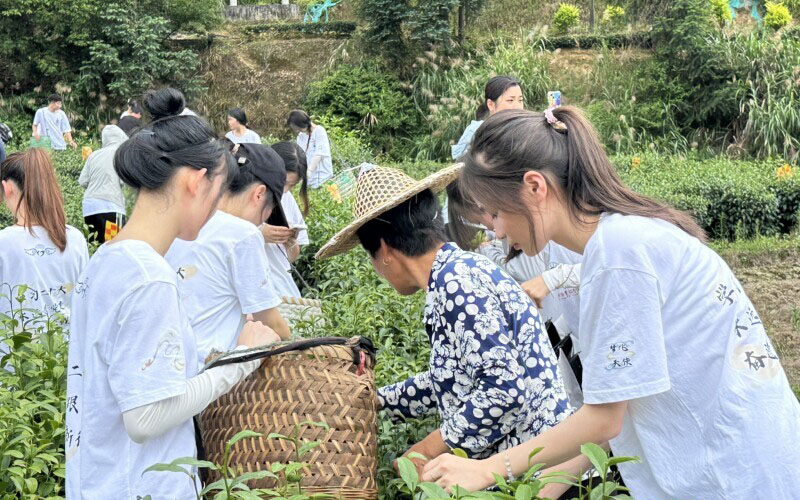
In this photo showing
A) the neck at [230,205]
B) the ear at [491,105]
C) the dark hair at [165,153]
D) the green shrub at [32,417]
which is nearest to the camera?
the dark hair at [165,153]

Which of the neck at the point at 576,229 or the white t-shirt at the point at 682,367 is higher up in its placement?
the neck at the point at 576,229

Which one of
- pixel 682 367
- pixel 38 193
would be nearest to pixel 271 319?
pixel 682 367

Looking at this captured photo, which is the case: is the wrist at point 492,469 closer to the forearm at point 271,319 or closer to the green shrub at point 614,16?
the forearm at point 271,319

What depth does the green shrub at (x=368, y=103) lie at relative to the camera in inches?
706

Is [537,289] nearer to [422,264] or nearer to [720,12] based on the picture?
[422,264]

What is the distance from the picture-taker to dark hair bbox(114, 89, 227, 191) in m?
2.09

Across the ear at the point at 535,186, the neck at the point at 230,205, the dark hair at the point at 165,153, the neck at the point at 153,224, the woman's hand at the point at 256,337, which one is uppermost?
the dark hair at the point at 165,153

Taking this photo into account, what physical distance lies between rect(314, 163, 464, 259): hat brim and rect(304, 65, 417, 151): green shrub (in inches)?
584

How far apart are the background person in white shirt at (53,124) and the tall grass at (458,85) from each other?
6.22 meters

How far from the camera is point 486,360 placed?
6.96 ft

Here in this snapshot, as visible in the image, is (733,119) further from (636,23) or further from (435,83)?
(435,83)

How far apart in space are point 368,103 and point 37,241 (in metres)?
14.3

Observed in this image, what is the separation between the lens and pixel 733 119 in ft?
54.8

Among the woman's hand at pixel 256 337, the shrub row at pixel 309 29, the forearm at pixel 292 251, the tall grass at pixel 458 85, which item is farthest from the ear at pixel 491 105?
the shrub row at pixel 309 29
